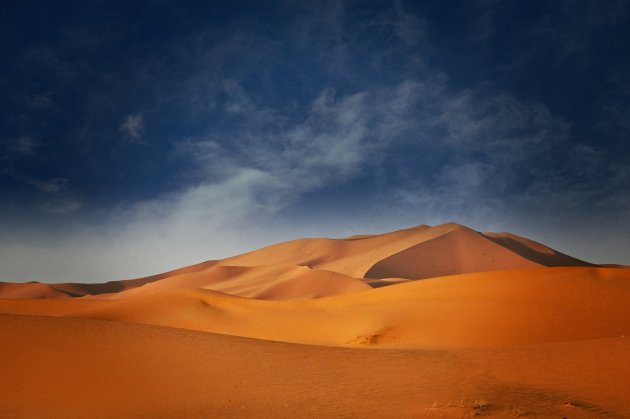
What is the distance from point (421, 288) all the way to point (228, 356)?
1470 cm

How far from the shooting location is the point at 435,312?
20297 mm

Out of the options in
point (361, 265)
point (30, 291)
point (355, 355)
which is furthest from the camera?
point (30, 291)

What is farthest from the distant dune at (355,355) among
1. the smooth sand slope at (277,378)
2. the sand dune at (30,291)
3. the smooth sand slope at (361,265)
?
the sand dune at (30,291)

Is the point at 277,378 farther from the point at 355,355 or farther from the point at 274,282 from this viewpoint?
the point at 274,282

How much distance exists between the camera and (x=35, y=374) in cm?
1000

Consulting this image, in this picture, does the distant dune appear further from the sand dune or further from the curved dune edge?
the sand dune

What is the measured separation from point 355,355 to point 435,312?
28.5ft

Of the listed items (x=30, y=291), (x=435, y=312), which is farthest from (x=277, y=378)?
(x=30, y=291)

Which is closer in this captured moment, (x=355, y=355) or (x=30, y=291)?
(x=355, y=355)

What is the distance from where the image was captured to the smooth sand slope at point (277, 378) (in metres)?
8.19

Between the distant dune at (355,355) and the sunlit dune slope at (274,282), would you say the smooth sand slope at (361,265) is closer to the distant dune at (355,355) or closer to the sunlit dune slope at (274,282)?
the sunlit dune slope at (274,282)

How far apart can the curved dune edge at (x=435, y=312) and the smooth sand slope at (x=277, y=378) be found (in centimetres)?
466

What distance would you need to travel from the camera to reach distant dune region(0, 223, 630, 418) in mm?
8500

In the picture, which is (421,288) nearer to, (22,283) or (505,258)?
(505,258)
